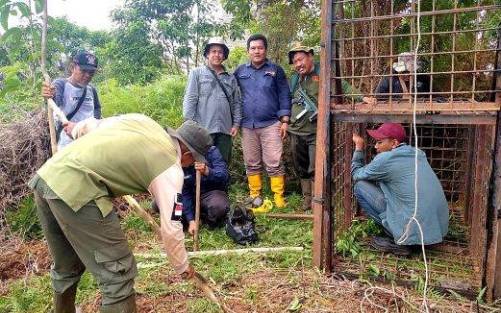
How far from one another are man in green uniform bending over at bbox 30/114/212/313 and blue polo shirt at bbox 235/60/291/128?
2768mm

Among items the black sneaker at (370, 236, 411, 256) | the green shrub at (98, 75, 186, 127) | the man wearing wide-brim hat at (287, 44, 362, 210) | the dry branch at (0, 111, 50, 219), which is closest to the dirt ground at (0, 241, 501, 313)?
the black sneaker at (370, 236, 411, 256)

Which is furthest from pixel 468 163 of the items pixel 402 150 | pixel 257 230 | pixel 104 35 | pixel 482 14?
pixel 104 35

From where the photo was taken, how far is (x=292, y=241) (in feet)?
15.3

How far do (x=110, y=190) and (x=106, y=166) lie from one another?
7.0 inches

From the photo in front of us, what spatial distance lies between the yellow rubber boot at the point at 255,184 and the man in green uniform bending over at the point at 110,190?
9.93 ft

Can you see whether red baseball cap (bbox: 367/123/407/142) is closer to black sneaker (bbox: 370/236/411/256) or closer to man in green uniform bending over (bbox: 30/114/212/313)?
black sneaker (bbox: 370/236/411/256)

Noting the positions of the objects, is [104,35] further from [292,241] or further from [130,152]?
[130,152]

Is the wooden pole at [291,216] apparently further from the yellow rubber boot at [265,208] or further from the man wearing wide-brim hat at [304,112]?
the man wearing wide-brim hat at [304,112]

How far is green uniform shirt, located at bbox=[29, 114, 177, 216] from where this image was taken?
2613 mm

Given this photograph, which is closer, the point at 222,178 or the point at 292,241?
the point at 292,241

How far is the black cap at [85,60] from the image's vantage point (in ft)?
16.1

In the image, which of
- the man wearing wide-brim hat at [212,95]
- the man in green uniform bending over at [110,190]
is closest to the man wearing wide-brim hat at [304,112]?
the man wearing wide-brim hat at [212,95]

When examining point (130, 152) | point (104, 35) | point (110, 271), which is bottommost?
point (110, 271)

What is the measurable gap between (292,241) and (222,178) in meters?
1.09
